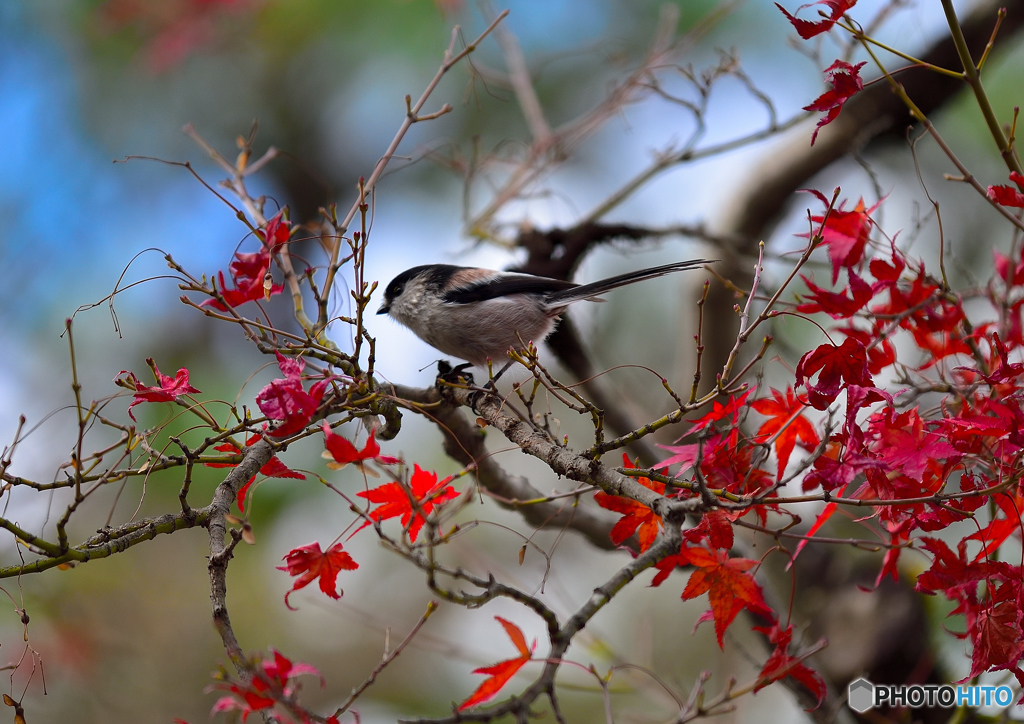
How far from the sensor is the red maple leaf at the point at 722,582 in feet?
5.19

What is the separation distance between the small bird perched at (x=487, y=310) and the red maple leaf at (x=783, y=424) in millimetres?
1226

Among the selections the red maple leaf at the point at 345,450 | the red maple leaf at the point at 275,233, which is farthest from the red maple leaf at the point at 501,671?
the red maple leaf at the point at 275,233

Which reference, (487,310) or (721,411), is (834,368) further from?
(487,310)

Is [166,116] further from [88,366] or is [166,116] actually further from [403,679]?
[403,679]

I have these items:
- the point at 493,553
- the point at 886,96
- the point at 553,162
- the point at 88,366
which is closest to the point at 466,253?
the point at 553,162

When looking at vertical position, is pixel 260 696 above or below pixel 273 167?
below

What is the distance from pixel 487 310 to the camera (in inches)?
125

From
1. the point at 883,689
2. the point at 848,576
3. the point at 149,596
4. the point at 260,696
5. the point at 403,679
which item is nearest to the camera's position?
the point at 260,696

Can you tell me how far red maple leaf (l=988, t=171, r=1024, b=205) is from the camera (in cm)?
154

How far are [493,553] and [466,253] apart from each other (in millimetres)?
4058

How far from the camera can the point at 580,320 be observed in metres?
4.20
